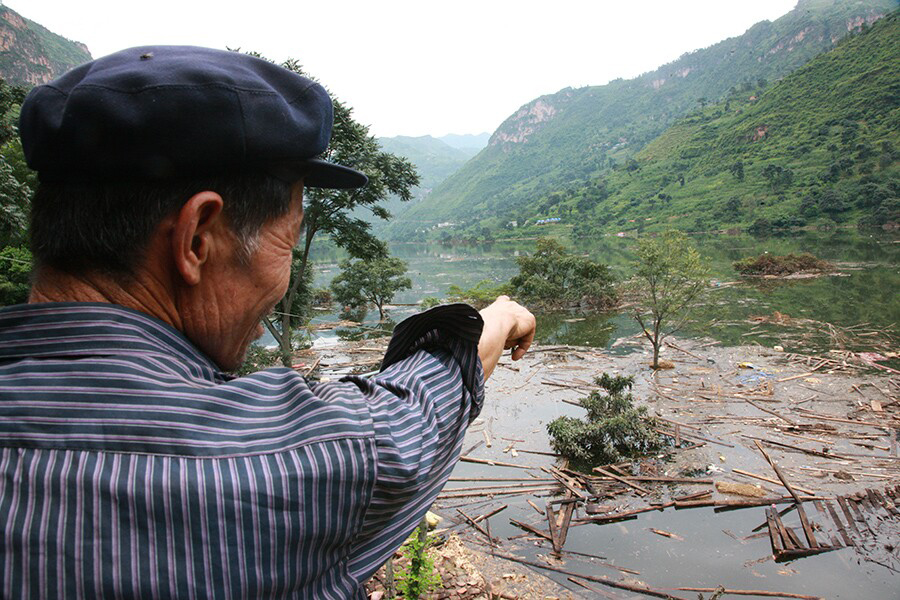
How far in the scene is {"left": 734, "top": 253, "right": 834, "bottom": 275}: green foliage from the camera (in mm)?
34094

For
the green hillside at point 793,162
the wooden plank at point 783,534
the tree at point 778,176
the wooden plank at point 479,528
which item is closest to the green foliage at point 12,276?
the wooden plank at point 479,528

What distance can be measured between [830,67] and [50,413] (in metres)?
117

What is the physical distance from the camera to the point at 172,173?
0.76m

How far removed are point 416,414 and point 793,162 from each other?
9045cm

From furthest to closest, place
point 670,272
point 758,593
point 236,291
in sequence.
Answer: point 670,272 → point 758,593 → point 236,291

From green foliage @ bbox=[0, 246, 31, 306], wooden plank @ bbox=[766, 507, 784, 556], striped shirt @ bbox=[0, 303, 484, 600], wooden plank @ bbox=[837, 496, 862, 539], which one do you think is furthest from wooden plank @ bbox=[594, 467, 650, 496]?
green foliage @ bbox=[0, 246, 31, 306]

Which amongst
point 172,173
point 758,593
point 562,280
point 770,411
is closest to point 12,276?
point 172,173

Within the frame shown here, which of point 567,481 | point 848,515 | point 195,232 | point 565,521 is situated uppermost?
point 195,232

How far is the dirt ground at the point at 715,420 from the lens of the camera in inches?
362

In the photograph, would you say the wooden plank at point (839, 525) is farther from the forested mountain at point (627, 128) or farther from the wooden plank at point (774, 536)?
the forested mountain at point (627, 128)

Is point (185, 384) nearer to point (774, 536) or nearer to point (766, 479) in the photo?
point (774, 536)

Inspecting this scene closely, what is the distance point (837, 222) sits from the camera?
2291 inches

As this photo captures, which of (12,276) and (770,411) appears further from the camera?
(770,411)

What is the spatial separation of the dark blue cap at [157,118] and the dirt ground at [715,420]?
6.33m
